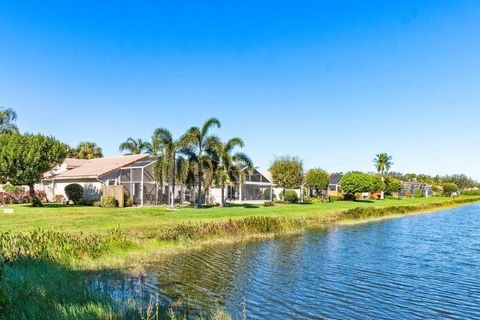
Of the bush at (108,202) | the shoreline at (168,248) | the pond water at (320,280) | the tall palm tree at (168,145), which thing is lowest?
the pond water at (320,280)

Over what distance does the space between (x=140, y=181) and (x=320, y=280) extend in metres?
32.1

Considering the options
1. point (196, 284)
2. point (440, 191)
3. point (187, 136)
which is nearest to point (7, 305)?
point (196, 284)

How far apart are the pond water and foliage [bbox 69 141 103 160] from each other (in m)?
66.1

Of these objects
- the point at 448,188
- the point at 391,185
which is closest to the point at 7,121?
the point at 391,185

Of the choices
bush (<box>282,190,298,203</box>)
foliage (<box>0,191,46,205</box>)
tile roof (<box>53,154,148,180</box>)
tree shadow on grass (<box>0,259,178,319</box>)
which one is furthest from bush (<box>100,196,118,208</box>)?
tree shadow on grass (<box>0,259,178,319</box>)

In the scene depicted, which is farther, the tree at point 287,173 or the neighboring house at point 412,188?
the neighboring house at point 412,188

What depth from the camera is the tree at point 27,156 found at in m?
38.7

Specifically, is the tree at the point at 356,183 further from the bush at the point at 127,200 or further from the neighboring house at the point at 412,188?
the bush at the point at 127,200

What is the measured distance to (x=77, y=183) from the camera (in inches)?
1881

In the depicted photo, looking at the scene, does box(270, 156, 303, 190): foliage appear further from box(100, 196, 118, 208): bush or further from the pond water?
the pond water

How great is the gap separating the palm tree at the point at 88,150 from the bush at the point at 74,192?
3337cm

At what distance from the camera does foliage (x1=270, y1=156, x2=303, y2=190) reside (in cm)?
6255

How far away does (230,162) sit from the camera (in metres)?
43.5

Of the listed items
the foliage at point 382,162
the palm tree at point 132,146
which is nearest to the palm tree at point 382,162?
the foliage at point 382,162
